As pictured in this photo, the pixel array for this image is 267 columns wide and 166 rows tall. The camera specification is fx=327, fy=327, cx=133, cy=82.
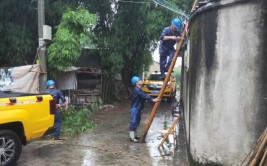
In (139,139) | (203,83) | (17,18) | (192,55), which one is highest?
(17,18)

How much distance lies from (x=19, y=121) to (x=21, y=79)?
465 cm

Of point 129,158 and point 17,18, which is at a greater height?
point 17,18

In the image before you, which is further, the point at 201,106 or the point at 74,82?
the point at 74,82

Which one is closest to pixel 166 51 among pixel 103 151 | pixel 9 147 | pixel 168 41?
pixel 168 41

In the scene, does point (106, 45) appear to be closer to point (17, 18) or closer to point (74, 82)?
point (74, 82)

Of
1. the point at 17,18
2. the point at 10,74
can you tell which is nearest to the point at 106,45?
the point at 17,18

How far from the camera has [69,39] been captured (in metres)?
11.4

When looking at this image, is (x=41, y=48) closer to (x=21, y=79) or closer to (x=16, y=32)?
(x=21, y=79)

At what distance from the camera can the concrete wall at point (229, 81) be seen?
484cm

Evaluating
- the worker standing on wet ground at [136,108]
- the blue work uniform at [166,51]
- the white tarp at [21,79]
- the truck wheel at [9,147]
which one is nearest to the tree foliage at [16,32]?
the white tarp at [21,79]

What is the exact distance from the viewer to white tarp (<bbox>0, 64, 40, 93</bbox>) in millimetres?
10195

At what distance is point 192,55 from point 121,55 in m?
10.0

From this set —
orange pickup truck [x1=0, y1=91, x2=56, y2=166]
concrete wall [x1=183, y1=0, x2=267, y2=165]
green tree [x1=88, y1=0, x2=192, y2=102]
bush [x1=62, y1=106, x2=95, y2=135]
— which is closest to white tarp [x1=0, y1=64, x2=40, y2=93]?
bush [x1=62, y1=106, x2=95, y2=135]

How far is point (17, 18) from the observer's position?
13414 millimetres
